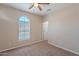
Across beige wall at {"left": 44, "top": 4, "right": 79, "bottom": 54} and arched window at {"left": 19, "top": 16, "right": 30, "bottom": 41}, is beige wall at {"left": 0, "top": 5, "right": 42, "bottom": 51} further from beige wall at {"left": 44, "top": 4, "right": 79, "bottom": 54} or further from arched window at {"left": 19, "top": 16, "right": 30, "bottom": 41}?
beige wall at {"left": 44, "top": 4, "right": 79, "bottom": 54}

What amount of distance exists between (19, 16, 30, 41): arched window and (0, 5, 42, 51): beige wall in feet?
0.38

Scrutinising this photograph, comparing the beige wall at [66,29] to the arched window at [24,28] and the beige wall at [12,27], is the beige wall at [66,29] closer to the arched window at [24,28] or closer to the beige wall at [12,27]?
the beige wall at [12,27]

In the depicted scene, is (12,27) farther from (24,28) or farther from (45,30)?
(45,30)

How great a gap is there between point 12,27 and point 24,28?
618mm

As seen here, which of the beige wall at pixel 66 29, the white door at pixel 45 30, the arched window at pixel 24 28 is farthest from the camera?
the beige wall at pixel 66 29

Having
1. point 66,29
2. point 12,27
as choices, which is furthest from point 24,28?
point 66,29

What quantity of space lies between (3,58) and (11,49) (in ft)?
4.42

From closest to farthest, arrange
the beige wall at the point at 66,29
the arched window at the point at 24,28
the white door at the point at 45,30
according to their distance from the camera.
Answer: the arched window at the point at 24,28 < the white door at the point at 45,30 < the beige wall at the point at 66,29

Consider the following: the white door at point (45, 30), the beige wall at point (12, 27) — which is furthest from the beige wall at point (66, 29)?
the beige wall at point (12, 27)

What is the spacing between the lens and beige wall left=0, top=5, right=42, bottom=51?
2.75m

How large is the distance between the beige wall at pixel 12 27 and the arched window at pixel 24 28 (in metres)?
0.12

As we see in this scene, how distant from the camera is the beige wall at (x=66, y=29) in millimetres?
3254

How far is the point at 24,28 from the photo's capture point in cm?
269

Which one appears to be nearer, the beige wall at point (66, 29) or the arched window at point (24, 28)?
the arched window at point (24, 28)
